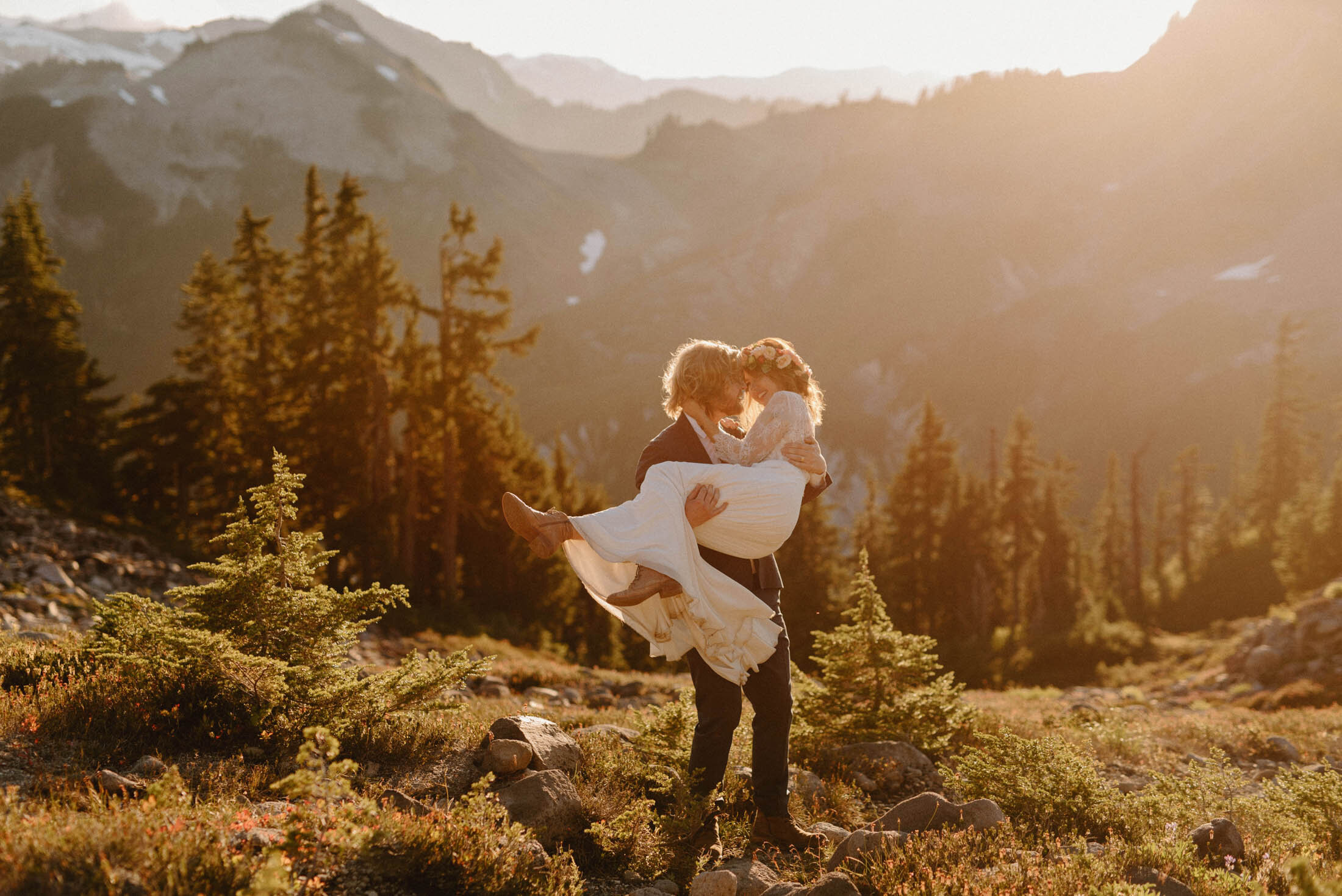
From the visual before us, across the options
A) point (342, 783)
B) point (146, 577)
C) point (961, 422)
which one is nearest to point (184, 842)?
point (342, 783)

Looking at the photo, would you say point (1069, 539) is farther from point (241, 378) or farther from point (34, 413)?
point (34, 413)

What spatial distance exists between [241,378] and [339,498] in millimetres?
8691

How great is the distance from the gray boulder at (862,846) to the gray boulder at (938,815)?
43cm

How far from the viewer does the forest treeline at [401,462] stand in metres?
25.3

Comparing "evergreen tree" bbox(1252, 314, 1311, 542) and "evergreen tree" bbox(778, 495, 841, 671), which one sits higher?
"evergreen tree" bbox(1252, 314, 1311, 542)

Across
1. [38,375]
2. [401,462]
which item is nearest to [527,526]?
[401,462]

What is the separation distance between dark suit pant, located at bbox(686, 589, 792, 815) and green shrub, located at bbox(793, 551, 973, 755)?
2704mm

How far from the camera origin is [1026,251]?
19600 centimetres

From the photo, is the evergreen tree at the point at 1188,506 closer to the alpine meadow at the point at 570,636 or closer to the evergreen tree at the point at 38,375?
the alpine meadow at the point at 570,636

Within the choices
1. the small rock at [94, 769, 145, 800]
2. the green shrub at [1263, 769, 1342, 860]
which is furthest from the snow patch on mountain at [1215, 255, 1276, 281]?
the small rock at [94, 769, 145, 800]

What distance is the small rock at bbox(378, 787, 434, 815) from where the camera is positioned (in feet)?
13.6

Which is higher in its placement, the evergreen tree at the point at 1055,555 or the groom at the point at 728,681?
the groom at the point at 728,681

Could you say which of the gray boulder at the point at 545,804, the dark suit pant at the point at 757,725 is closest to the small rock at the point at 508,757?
the gray boulder at the point at 545,804

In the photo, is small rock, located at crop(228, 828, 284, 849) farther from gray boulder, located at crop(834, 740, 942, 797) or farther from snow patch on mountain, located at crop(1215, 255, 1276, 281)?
snow patch on mountain, located at crop(1215, 255, 1276, 281)
